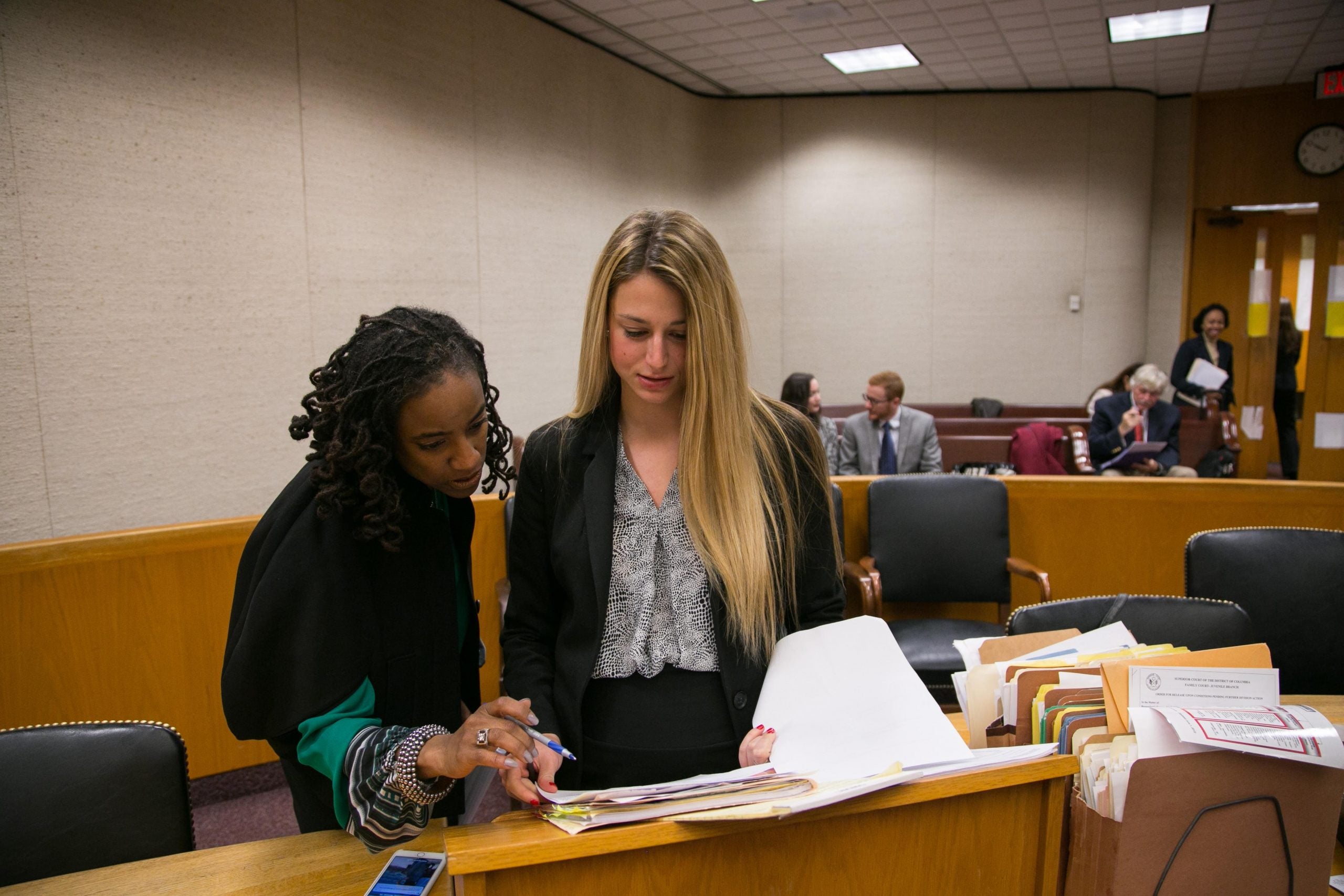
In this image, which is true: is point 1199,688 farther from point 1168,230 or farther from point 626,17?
point 1168,230

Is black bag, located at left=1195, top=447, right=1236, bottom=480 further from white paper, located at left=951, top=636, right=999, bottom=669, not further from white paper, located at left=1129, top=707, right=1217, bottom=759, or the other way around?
white paper, located at left=1129, top=707, right=1217, bottom=759

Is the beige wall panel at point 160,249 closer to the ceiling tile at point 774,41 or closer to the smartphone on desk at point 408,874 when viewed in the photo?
the smartphone on desk at point 408,874

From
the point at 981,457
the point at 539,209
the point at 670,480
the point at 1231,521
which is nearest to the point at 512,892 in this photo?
the point at 670,480

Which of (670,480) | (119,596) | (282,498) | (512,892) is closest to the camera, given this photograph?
(512,892)

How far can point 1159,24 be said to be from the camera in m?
7.01

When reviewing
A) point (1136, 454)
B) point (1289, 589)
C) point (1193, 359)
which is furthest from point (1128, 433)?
point (1193, 359)

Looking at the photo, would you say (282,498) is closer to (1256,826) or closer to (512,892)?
(512,892)

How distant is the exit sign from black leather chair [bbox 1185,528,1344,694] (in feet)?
23.9

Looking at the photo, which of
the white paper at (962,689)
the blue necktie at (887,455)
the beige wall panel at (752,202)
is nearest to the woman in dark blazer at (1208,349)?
the beige wall panel at (752,202)

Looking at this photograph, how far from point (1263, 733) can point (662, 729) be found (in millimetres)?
794

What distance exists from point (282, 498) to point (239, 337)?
3630 millimetres

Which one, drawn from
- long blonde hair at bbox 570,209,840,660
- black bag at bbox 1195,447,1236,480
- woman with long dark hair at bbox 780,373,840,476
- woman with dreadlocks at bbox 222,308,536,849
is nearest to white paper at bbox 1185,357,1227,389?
black bag at bbox 1195,447,1236,480

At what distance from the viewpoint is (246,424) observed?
4.45 m

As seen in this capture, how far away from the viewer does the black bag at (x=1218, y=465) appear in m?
5.88
